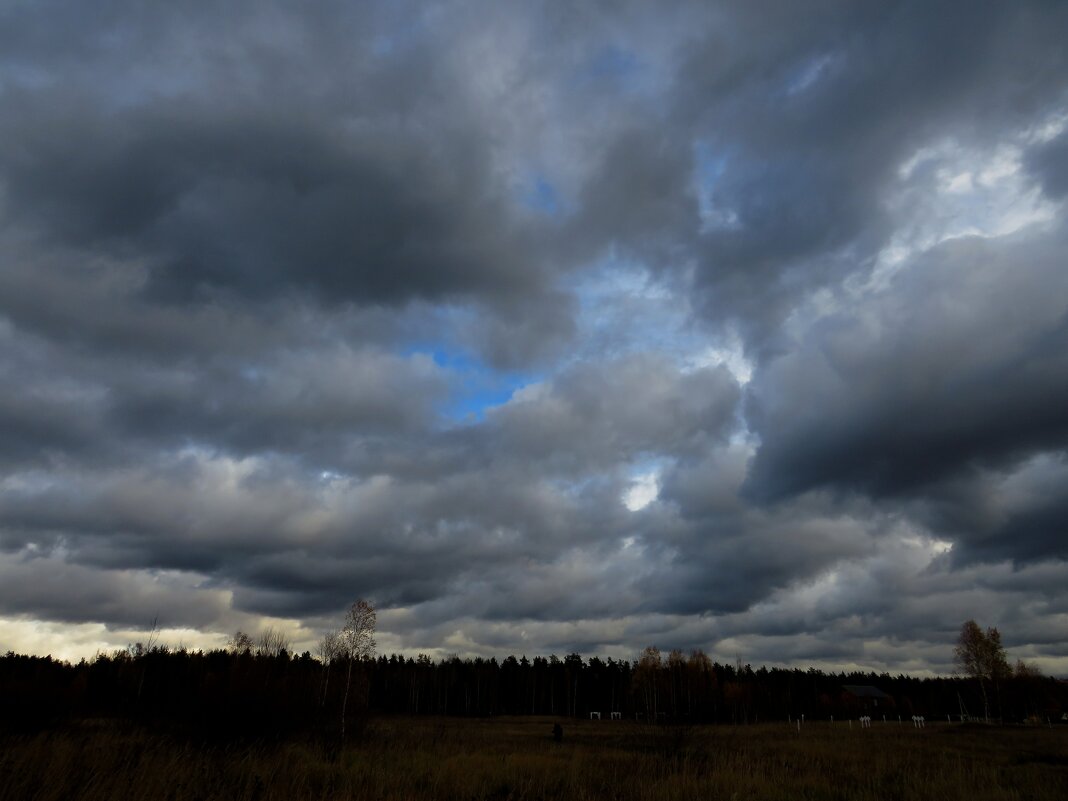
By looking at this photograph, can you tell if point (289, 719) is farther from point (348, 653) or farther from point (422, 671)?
point (422, 671)

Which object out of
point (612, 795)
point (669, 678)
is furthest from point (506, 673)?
point (612, 795)

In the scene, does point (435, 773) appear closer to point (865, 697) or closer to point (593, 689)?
point (593, 689)

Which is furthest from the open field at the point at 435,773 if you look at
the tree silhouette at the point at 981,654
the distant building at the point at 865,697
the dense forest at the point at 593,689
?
the distant building at the point at 865,697

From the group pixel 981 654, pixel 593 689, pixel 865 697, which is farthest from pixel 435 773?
pixel 865 697

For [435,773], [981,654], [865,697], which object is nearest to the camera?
[435,773]

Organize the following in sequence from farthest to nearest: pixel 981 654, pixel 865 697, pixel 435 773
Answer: pixel 865 697 < pixel 981 654 < pixel 435 773

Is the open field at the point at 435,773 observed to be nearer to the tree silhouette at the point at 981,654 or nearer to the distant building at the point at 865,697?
the tree silhouette at the point at 981,654

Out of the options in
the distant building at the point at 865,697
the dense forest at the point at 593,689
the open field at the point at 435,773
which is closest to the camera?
the open field at the point at 435,773

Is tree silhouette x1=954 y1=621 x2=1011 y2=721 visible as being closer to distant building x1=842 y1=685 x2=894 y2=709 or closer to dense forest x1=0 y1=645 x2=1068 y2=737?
dense forest x1=0 y1=645 x2=1068 y2=737

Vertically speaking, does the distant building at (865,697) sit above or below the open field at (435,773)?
below

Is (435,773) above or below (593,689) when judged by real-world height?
above

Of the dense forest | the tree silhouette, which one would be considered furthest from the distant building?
the tree silhouette

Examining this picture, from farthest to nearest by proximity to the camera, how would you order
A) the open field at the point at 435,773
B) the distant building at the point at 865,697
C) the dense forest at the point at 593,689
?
the distant building at the point at 865,697, the dense forest at the point at 593,689, the open field at the point at 435,773

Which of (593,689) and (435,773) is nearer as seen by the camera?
(435,773)
